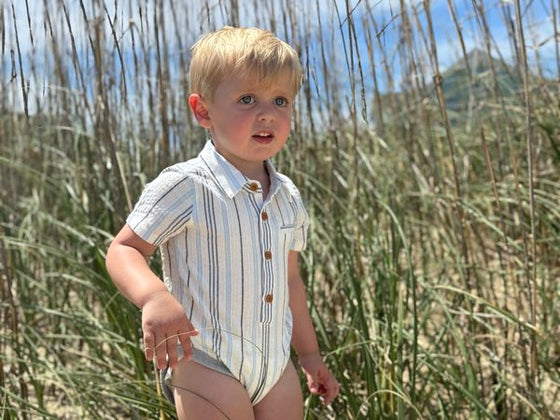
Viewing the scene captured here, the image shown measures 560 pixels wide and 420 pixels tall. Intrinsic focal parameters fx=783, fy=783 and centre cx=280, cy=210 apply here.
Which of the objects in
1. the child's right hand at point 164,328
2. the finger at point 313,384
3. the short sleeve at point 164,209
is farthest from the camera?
the finger at point 313,384

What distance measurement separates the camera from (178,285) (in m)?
1.05

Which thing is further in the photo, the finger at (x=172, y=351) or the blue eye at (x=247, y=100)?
the blue eye at (x=247, y=100)

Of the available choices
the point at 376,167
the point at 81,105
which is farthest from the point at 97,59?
the point at 376,167

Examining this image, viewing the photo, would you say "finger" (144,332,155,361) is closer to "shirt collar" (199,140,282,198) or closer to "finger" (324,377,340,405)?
"shirt collar" (199,140,282,198)

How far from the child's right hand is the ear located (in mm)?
278

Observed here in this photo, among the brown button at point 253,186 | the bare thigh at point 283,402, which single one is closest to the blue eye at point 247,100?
the brown button at point 253,186

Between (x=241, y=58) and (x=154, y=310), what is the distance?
1.13 feet

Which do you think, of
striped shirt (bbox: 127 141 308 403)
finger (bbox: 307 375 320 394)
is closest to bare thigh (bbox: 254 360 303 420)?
striped shirt (bbox: 127 141 308 403)

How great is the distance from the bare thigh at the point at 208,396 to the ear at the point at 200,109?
0.33m

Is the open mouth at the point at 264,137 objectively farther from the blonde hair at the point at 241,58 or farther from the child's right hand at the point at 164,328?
the child's right hand at the point at 164,328

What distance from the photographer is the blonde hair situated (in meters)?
1.02

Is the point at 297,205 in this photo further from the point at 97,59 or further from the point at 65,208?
the point at 65,208

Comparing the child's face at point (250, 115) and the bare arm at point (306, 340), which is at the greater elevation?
the child's face at point (250, 115)

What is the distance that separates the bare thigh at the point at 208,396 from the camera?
987 millimetres
